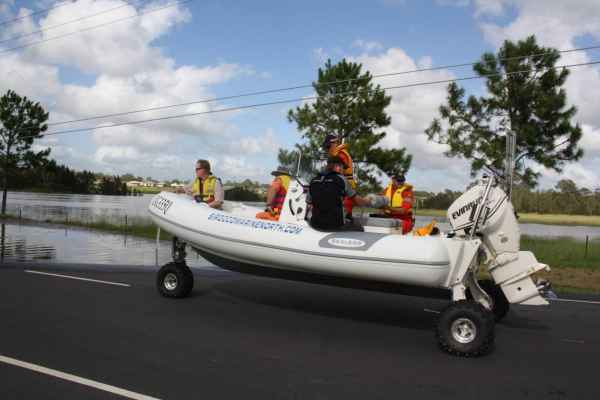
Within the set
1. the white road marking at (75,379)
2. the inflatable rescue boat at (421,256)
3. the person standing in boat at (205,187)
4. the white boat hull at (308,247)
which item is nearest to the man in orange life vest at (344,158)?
the inflatable rescue boat at (421,256)

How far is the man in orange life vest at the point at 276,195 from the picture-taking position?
23.7 ft

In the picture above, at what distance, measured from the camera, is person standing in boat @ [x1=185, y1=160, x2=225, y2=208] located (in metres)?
8.07

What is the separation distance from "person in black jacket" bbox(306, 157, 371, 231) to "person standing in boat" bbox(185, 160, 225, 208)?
7.35 feet

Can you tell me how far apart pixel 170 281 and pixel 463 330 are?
14.1 ft

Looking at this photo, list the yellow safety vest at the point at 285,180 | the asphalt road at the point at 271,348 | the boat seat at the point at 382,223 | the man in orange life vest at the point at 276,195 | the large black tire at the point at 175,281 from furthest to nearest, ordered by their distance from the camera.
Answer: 1. the large black tire at the point at 175,281
2. the man in orange life vest at the point at 276,195
3. the yellow safety vest at the point at 285,180
4. the boat seat at the point at 382,223
5. the asphalt road at the point at 271,348

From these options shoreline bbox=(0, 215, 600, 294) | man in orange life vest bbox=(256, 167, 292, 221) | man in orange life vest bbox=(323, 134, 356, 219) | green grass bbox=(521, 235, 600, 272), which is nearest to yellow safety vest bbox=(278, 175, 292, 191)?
man in orange life vest bbox=(256, 167, 292, 221)

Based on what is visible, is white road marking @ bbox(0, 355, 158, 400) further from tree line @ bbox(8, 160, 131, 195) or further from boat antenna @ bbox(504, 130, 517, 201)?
tree line @ bbox(8, 160, 131, 195)

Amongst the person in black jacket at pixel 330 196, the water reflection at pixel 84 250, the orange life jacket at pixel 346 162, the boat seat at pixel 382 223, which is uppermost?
the orange life jacket at pixel 346 162

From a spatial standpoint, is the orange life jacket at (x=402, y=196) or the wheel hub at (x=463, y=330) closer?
the wheel hub at (x=463, y=330)

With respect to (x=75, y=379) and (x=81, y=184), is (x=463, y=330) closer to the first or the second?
(x=75, y=379)

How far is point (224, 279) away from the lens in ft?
32.5

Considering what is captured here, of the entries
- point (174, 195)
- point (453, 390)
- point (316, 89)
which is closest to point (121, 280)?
point (174, 195)

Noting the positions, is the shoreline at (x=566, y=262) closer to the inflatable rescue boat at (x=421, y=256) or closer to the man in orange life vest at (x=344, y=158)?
the inflatable rescue boat at (x=421, y=256)

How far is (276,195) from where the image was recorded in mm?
7535
